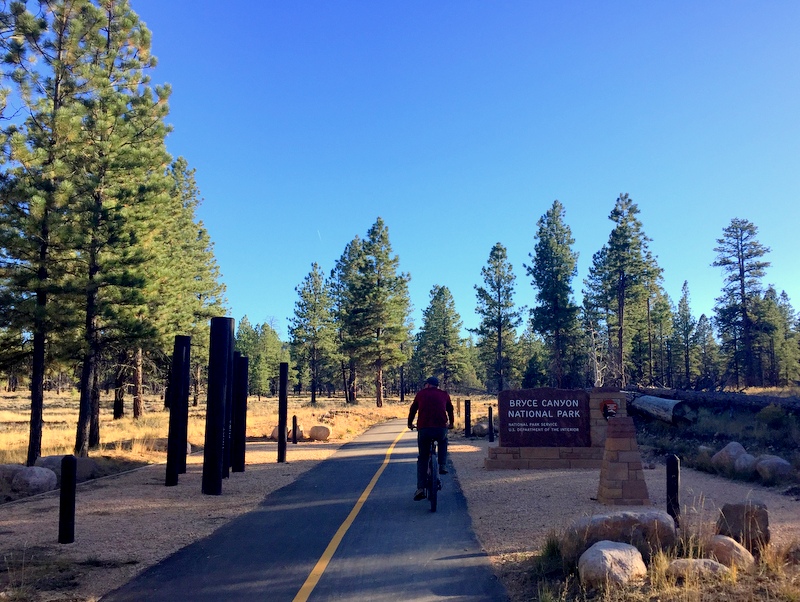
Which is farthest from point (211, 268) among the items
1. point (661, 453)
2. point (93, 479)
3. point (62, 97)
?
point (661, 453)

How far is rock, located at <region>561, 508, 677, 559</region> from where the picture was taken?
235 inches

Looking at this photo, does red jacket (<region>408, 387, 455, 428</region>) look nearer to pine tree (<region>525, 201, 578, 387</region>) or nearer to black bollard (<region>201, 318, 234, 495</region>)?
black bollard (<region>201, 318, 234, 495</region>)

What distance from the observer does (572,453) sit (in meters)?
14.7

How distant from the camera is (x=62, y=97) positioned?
18000 millimetres

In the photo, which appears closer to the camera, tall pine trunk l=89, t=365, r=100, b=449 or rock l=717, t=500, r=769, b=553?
rock l=717, t=500, r=769, b=553

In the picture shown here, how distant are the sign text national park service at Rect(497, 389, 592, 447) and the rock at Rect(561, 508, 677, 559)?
8624 millimetres

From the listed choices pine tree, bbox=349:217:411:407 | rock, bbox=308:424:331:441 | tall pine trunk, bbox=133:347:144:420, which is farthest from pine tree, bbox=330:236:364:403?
rock, bbox=308:424:331:441

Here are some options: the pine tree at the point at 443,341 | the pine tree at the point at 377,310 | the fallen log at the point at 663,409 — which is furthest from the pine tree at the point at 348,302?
the fallen log at the point at 663,409

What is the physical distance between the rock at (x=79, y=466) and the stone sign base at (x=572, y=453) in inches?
367

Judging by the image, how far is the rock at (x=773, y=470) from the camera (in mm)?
11844

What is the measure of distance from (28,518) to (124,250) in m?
11.7

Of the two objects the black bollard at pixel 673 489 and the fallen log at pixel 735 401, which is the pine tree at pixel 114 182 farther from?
the fallen log at pixel 735 401

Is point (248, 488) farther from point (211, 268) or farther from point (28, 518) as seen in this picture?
point (211, 268)

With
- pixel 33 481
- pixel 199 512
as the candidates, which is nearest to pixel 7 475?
pixel 33 481
